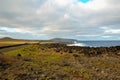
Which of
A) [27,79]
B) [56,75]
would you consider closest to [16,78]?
[27,79]

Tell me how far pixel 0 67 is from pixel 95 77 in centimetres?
1044

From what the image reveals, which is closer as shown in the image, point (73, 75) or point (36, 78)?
point (36, 78)

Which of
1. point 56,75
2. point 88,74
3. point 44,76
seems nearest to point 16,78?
point 44,76

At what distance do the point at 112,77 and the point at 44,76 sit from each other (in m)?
5.87

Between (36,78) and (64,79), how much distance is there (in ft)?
7.53

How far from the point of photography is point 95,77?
60.1 feet

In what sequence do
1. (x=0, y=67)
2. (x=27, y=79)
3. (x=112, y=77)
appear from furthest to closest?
(x=0, y=67) < (x=112, y=77) < (x=27, y=79)

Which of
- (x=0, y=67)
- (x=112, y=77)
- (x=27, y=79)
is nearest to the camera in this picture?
(x=27, y=79)

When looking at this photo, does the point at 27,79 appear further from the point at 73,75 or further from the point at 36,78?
the point at 73,75

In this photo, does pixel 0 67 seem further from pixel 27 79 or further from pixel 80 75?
pixel 80 75

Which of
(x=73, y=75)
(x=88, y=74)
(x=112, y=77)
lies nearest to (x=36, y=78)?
(x=73, y=75)

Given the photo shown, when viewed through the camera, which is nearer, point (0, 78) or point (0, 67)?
point (0, 78)

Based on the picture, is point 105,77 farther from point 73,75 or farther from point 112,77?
point 73,75

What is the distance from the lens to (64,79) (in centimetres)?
1752
